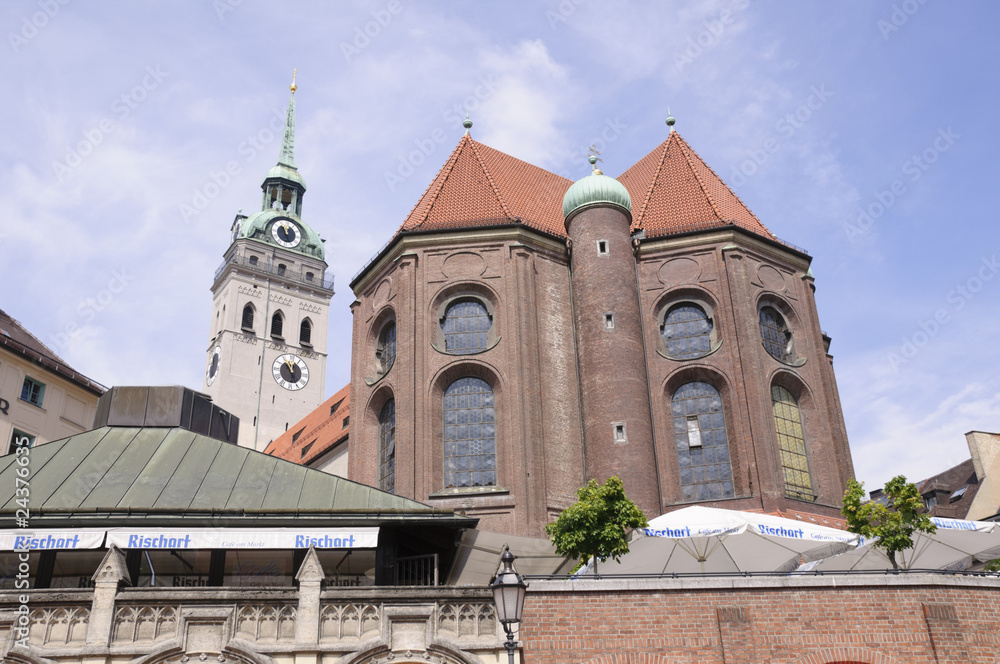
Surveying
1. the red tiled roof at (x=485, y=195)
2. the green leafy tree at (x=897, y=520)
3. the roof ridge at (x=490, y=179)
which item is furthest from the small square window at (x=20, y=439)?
the green leafy tree at (x=897, y=520)

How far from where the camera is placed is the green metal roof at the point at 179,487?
19219 mm

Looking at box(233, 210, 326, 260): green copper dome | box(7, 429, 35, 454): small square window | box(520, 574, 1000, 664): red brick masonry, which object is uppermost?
box(233, 210, 326, 260): green copper dome

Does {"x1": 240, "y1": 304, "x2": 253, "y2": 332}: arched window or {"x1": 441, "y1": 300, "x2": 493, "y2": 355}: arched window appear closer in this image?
{"x1": 441, "y1": 300, "x2": 493, "y2": 355}: arched window

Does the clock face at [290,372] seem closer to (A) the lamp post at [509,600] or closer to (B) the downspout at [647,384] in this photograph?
(B) the downspout at [647,384]

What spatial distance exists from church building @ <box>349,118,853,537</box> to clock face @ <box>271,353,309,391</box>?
38.4 m

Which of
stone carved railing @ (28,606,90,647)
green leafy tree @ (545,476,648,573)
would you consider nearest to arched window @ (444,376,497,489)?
green leafy tree @ (545,476,648,573)

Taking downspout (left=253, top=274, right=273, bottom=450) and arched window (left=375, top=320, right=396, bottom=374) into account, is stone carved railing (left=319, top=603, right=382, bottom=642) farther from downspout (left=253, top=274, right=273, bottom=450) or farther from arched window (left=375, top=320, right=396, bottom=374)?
downspout (left=253, top=274, right=273, bottom=450)

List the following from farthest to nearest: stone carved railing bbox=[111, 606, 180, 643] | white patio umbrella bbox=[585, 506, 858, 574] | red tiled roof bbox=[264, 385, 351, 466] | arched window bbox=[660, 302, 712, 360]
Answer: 1. red tiled roof bbox=[264, 385, 351, 466]
2. arched window bbox=[660, 302, 712, 360]
3. white patio umbrella bbox=[585, 506, 858, 574]
4. stone carved railing bbox=[111, 606, 180, 643]

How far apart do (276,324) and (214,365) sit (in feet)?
19.4

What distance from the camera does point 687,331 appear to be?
107 ft

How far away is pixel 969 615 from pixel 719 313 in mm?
15404

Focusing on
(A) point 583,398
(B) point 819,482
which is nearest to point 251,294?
(A) point 583,398

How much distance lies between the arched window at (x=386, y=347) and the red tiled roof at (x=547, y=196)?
12.0ft

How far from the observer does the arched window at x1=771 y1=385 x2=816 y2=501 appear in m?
30.4
